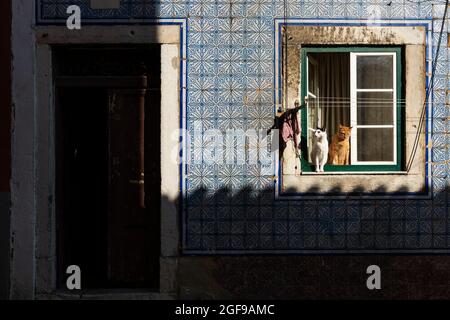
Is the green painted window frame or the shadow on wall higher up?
the green painted window frame

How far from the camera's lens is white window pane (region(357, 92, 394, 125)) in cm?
1167

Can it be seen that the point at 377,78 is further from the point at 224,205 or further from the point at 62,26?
the point at 62,26

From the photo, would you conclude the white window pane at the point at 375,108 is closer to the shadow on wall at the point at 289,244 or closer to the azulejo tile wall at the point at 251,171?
the azulejo tile wall at the point at 251,171

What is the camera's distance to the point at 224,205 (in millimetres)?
11516

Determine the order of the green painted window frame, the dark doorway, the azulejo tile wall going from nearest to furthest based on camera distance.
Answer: the azulejo tile wall → the green painted window frame → the dark doorway

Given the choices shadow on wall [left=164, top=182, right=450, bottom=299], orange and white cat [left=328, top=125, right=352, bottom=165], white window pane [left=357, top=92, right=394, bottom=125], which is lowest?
shadow on wall [left=164, top=182, right=450, bottom=299]

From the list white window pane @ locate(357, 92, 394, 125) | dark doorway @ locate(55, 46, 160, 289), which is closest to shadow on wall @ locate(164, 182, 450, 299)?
dark doorway @ locate(55, 46, 160, 289)

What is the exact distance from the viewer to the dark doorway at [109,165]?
11.9 metres

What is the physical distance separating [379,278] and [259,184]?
60.2 inches

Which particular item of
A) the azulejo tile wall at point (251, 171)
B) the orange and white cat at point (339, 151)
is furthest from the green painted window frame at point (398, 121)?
the azulejo tile wall at point (251, 171)

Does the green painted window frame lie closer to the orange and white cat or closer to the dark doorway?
the orange and white cat

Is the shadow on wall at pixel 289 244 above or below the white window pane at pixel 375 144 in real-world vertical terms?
below

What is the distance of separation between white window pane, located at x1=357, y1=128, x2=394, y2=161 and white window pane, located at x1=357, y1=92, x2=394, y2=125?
9 centimetres

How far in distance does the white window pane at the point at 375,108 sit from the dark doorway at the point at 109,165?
2084 mm
